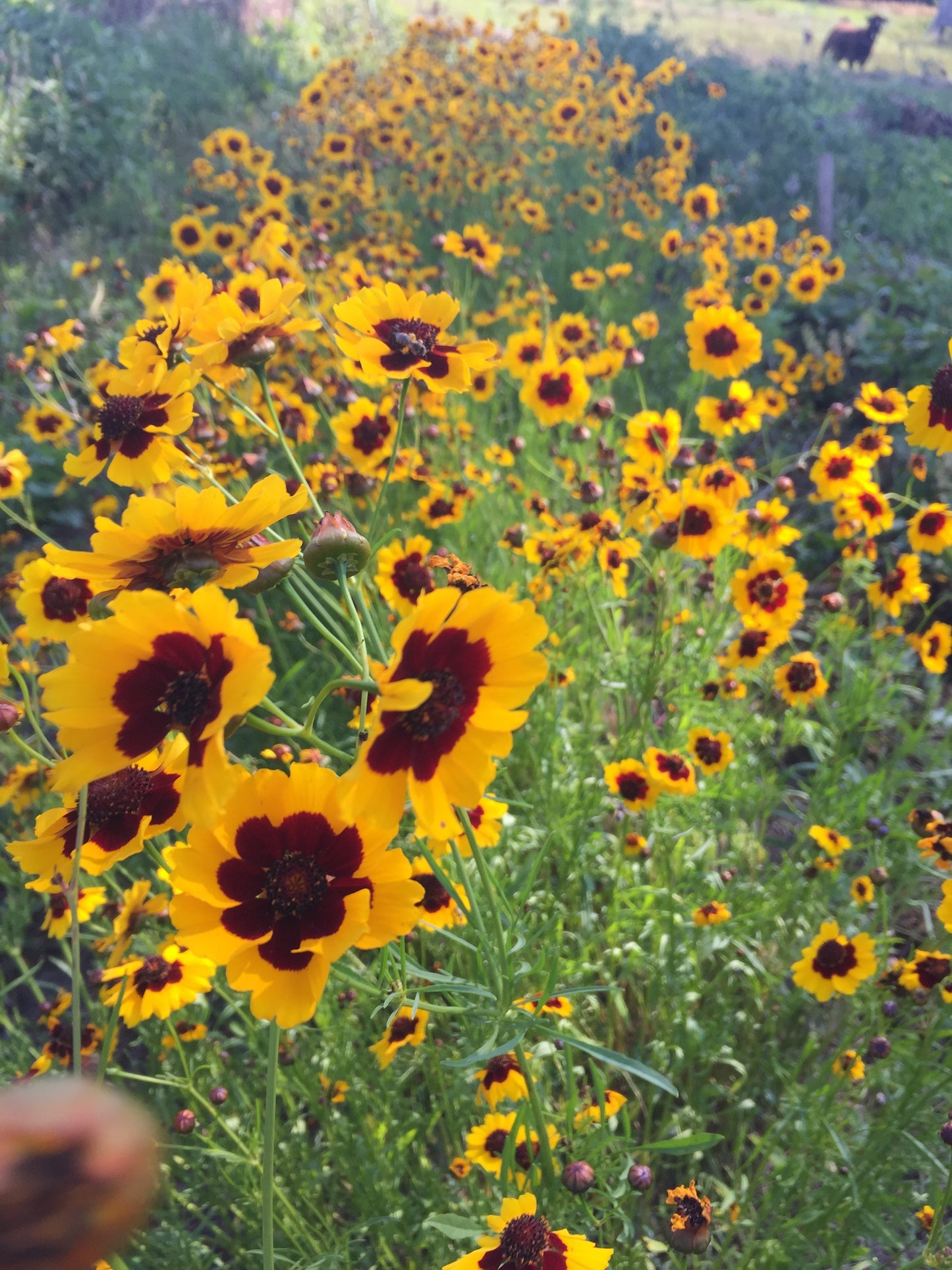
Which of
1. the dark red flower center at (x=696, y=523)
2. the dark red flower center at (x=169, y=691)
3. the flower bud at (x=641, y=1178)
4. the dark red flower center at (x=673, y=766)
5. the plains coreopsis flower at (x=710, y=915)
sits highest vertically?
the dark red flower center at (x=169, y=691)

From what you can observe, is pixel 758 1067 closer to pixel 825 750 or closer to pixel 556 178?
pixel 825 750

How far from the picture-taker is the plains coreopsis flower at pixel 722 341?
2.39 meters

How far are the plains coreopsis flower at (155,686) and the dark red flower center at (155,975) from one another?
94 centimetres

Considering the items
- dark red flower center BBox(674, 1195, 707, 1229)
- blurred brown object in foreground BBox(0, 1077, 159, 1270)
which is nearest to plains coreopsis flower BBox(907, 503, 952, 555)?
dark red flower center BBox(674, 1195, 707, 1229)

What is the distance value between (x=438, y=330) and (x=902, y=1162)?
1.59 metres

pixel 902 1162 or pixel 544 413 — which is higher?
pixel 544 413

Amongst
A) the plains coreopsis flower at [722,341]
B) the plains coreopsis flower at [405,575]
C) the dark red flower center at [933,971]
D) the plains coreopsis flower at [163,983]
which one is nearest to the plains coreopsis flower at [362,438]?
the plains coreopsis flower at [405,575]

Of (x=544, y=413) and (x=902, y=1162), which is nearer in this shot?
(x=902, y=1162)

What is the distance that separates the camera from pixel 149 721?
68 cm

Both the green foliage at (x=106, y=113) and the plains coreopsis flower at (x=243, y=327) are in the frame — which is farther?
the green foliage at (x=106, y=113)

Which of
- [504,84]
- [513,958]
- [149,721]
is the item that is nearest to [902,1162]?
[513,958]

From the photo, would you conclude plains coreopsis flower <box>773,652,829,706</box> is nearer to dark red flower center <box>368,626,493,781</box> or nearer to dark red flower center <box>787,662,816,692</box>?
dark red flower center <box>787,662,816,692</box>

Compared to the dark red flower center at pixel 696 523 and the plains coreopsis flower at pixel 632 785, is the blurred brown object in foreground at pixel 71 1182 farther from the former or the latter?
the dark red flower center at pixel 696 523

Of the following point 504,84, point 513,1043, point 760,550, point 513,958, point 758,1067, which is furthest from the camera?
point 504,84
